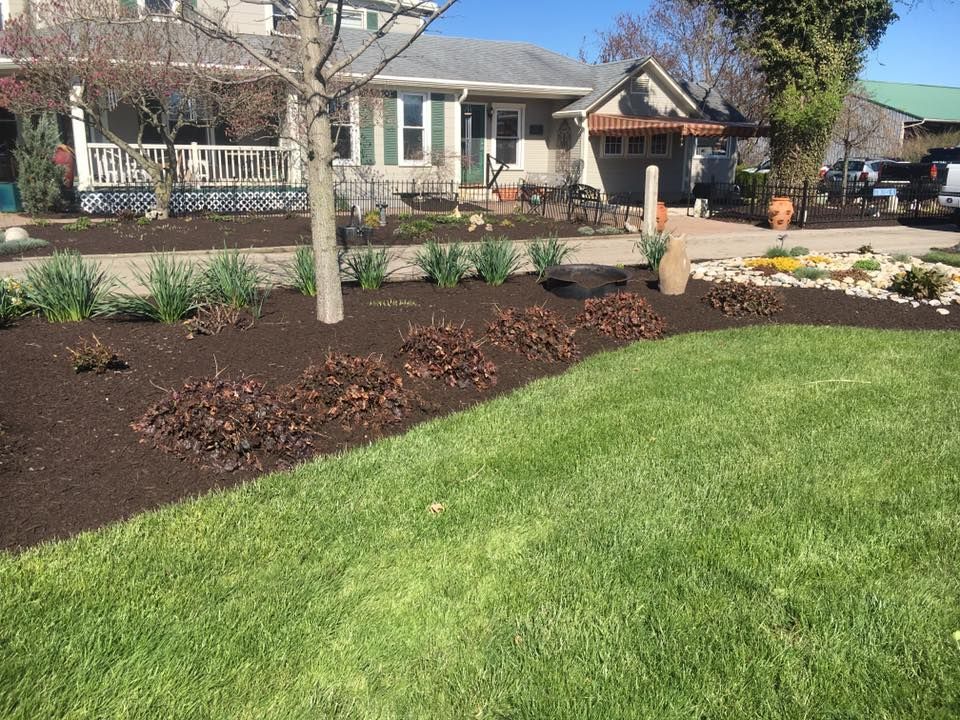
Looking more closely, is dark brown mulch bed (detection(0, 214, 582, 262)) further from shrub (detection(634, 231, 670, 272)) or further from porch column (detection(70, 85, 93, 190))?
shrub (detection(634, 231, 670, 272))

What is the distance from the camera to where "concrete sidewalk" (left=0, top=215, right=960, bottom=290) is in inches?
452

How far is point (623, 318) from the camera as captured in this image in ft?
25.4

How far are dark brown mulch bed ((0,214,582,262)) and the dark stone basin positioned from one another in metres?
6.08

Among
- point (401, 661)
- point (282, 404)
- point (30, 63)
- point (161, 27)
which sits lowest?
point (401, 661)

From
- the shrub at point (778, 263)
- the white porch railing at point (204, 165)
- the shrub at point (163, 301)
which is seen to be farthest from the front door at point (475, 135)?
the shrub at point (163, 301)

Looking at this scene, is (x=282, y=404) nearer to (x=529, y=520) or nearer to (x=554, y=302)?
(x=529, y=520)

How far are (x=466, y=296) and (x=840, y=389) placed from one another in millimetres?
4063

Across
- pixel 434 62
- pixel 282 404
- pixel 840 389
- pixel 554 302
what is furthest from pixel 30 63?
pixel 840 389

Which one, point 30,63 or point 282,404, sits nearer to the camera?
point 282,404

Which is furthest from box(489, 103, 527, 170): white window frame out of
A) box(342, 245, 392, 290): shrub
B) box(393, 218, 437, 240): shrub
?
box(342, 245, 392, 290): shrub

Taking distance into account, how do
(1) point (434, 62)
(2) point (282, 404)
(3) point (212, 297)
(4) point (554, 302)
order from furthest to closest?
(1) point (434, 62) → (4) point (554, 302) → (3) point (212, 297) → (2) point (282, 404)

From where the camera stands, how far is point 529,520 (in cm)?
386

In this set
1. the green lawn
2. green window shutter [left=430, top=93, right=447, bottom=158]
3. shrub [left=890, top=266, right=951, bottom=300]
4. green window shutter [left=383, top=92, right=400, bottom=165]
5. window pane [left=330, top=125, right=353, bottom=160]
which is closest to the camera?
the green lawn

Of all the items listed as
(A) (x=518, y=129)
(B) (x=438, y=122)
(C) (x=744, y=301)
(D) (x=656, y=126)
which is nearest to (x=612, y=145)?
(D) (x=656, y=126)
